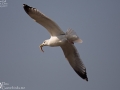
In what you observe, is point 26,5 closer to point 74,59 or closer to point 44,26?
point 44,26

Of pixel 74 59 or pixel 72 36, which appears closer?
pixel 72 36

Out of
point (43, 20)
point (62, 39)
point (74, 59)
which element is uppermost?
point (43, 20)

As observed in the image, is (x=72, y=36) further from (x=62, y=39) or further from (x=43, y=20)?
(x=43, y=20)

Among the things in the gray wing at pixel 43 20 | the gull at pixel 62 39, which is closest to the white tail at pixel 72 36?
the gull at pixel 62 39

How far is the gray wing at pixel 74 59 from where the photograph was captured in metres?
5.56

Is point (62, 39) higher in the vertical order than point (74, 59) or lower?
higher

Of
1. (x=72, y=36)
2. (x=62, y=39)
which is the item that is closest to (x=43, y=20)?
(x=62, y=39)

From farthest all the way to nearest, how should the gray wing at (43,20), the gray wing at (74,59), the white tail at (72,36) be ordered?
the gray wing at (74,59) < the white tail at (72,36) < the gray wing at (43,20)

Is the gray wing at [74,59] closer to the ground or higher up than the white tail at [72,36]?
closer to the ground

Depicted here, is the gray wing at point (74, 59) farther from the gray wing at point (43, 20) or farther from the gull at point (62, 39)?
the gray wing at point (43, 20)

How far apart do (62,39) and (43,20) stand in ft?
2.07

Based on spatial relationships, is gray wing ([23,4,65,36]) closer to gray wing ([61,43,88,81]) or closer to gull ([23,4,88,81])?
gull ([23,4,88,81])

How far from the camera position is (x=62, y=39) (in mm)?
5234

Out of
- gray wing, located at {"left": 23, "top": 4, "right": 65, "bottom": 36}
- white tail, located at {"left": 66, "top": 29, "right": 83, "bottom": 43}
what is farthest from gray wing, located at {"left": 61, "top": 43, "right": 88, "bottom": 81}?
gray wing, located at {"left": 23, "top": 4, "right": 65, "bottom": 36}
